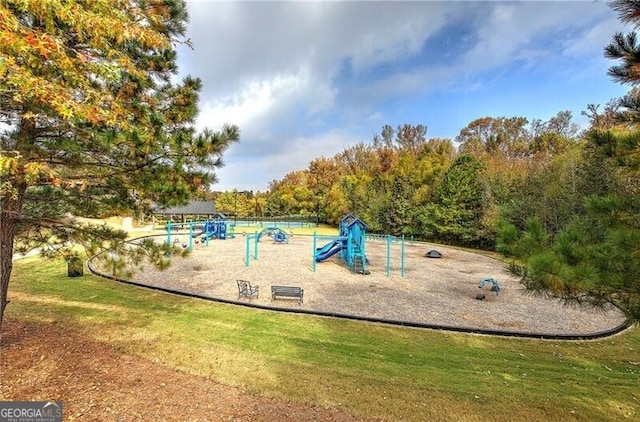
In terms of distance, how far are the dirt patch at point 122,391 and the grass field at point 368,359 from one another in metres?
0.35

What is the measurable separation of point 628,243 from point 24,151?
23.4ft

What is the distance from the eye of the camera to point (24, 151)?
4.32 metres

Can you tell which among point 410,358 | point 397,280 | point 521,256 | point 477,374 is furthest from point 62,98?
point 397,280

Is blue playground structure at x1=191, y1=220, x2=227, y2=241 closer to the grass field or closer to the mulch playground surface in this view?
the mulch playground surface

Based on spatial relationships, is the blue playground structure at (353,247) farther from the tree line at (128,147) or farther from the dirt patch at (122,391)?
the dirt patch at (122,391)

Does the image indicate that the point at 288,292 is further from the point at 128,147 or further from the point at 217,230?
the point at 217,230

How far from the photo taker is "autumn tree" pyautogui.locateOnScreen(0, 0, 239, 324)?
10.1 feet

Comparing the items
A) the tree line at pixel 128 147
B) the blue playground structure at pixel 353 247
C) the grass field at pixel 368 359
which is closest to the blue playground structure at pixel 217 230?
the blue playground structure at pixel 353 247

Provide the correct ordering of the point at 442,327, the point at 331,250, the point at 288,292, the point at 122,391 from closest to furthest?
1. the point at 122,391
2. the point at 442,327
3. the point at 288,292
4. the point at 331,250

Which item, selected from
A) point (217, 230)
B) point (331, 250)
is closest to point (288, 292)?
point (331, 250)

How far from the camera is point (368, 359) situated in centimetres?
663

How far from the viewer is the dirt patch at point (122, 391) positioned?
14.5ft

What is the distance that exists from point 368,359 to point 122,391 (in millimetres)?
4418

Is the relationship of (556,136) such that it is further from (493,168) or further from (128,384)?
(128,384)
